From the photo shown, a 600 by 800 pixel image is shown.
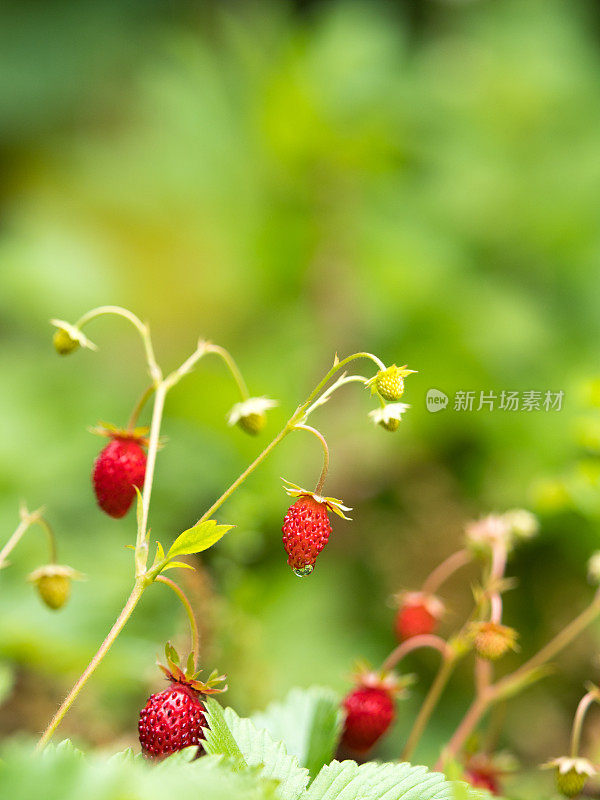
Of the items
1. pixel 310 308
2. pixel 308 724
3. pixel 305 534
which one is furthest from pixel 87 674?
pixel 310 308

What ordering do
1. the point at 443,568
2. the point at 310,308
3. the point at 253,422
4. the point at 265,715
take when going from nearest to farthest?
1. the point at 253,422
2. the point at 265,715
3. the point at 443,568
4. the point at 310,308

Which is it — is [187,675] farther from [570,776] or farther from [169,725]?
[570,776]

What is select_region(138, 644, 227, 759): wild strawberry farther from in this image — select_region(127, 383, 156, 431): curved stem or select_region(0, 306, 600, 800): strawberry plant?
select_region(127, 383, 156, 431): curved stem

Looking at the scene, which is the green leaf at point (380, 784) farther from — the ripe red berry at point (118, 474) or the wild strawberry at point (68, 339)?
the wild strawberry at point (68, 339)

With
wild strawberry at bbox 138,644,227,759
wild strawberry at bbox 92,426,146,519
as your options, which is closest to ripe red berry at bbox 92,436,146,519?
wild strawberry at bbox 92,426,146,519

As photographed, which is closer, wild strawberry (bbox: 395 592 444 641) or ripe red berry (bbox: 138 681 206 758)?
ripe red berry (bbox: 138 681 206 758)

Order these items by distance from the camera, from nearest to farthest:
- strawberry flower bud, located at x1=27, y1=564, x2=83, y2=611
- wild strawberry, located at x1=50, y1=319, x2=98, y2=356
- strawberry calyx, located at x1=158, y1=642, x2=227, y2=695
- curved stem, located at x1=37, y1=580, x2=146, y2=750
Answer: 1. curved stem, located at x1=37, y1=580, x2=146, y2=750
2. strawberry calyx, located at x1=158, y1=642, x2=227, y2=695
3. wild strawberry, located at x1=50, y1=319, x2=98, y2=356
4. strawberry flower bud, located at x1=27, y1=564, x2=83, y2=611
